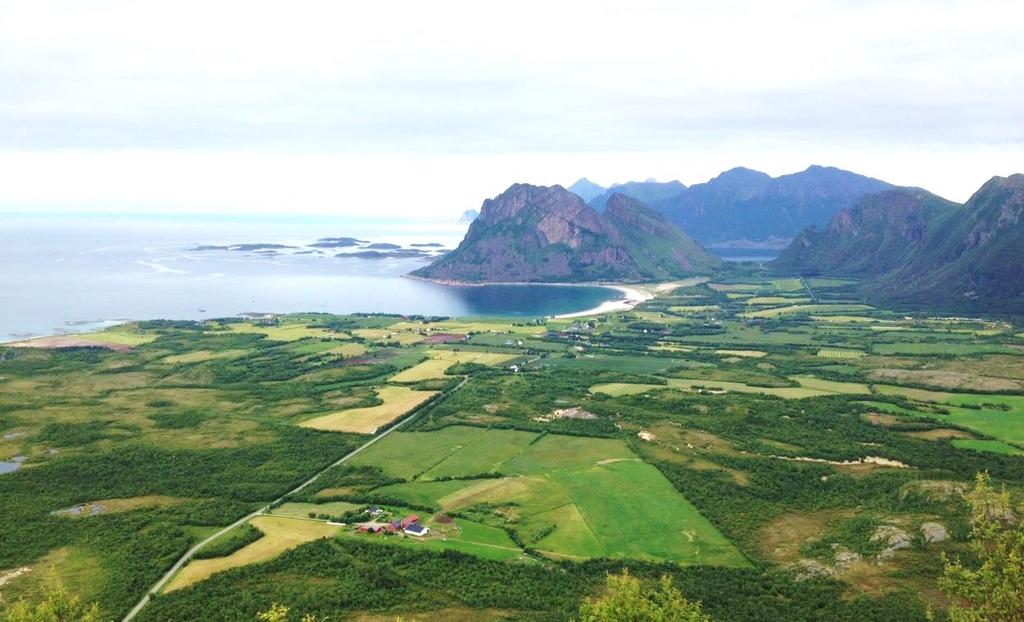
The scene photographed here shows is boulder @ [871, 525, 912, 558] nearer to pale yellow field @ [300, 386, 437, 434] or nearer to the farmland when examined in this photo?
the farmland

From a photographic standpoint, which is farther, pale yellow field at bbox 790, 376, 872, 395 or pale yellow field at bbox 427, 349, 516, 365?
pale yellow field at bbox 427, 349, 516, 365

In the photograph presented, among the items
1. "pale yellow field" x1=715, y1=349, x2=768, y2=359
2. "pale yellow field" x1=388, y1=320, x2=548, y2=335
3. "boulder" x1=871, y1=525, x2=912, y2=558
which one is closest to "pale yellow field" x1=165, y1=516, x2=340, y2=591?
"boulder" x1=871, y1=525, x2=912, y2=558

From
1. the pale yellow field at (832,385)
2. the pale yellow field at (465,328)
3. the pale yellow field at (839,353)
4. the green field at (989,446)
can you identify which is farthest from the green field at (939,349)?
the pale yellow field at (465,328)

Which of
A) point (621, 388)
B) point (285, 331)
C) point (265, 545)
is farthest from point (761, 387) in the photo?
point (285, 331)

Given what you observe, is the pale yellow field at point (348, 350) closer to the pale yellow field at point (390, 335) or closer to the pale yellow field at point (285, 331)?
the pale yellow field at point (390, 335)

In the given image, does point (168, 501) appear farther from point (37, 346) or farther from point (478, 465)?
point (37, 346)

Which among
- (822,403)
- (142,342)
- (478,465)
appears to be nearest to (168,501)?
(478,465)

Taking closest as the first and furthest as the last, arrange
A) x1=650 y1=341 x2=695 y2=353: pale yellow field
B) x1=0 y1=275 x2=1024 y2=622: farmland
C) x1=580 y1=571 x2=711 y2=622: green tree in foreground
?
x1=580 y1=571 x2=711 y2=622: green tree in foreground < x1=0 y1=275 x2=1024 y2=622: farmland < x1=650 y1=341 x2=695 y2=353: pale yellow field
